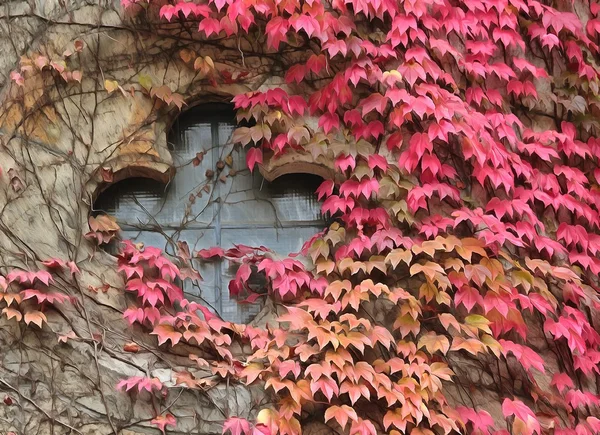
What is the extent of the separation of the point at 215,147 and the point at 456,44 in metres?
1.48

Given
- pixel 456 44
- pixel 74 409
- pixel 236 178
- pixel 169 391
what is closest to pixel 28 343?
pixel 74 409

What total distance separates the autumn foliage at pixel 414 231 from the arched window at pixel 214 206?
0.53ft

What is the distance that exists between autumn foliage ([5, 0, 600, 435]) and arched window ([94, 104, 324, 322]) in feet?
0.53

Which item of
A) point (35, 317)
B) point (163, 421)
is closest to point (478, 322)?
point (163, 421)

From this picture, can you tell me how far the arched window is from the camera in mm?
4254

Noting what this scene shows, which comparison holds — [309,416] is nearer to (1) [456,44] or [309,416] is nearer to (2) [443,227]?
(2) [443,227]

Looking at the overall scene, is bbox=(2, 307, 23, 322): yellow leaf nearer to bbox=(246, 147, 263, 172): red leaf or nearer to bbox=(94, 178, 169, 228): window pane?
bbox=(94, 178, 169, 228): window pane

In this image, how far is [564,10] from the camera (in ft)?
14.9

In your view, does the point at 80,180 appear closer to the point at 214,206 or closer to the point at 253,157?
the point at 214,206

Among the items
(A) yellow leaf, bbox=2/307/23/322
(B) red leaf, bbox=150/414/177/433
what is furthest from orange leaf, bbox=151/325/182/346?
(A) yellow leaf, bbox=2/307/23/322

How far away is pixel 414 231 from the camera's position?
405 centimetres

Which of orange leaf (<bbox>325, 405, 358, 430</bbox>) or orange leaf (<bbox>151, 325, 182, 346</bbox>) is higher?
orange leaf (<bbox>151, 325, 182, 346</bbox>)

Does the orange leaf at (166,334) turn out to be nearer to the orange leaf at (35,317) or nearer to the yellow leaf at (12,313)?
the orange leaf at (35,317)

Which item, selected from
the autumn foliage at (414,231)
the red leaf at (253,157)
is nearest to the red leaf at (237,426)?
the autumn foliage at (414,231)
